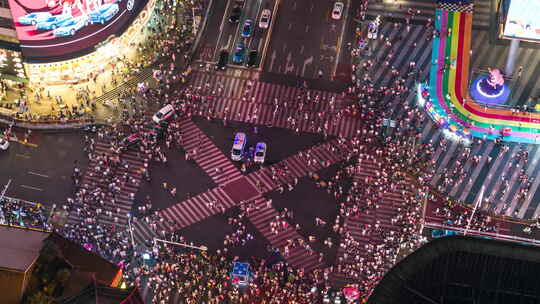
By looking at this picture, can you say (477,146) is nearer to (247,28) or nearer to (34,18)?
(247,28)

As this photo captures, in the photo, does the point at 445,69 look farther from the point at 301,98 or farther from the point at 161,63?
the point at 161,63

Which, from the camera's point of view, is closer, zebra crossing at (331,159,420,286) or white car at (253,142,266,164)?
zebra crossing at (331,159,420,286)

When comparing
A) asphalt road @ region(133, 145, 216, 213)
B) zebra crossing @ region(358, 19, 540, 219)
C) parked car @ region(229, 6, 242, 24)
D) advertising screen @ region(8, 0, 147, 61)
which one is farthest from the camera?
parked car @ region(229, 6, 242, 24)

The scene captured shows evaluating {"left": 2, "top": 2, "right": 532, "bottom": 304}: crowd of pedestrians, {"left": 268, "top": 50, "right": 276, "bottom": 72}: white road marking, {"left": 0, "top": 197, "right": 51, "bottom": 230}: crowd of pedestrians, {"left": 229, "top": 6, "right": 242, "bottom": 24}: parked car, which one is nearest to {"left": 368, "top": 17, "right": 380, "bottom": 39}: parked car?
{"left": 2, "top": 2, "right": 532, "bottom": 304}: crowd of pedestrians

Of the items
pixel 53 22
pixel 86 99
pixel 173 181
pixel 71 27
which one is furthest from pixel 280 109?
pixel 53 22

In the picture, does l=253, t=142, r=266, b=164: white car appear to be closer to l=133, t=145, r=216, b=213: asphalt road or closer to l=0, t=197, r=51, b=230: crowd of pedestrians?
l=133, t=145, r=216, b=213: asphalt road

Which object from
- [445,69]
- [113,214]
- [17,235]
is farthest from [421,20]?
[17,235]
